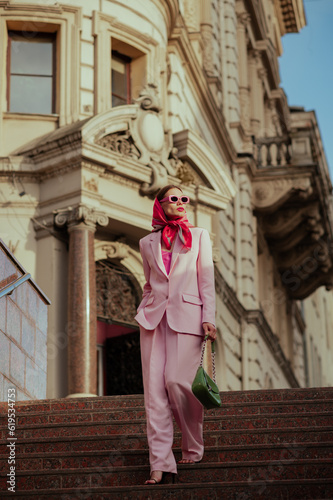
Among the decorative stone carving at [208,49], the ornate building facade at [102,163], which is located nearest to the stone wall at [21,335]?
the ornate building facade at [102,163]

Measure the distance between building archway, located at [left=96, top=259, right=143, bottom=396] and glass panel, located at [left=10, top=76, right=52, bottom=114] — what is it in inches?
113

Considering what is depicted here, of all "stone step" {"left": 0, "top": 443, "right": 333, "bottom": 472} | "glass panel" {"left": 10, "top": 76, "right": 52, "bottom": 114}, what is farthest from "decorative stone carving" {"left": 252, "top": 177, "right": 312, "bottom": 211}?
"stone step" {"left": 0, "top": 443, "right": 333, "bottom": 472}

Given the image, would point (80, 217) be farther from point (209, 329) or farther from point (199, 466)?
point (199, 466)

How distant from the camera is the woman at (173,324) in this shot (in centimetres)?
741

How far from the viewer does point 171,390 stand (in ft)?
24.4

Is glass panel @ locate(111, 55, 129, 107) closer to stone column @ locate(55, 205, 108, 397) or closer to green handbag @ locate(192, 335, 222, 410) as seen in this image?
stone column @ locate(55, 205, 108, 397)

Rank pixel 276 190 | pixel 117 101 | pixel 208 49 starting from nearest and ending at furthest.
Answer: pixel 117 101 → pixel 208 49 → pixel 276 190

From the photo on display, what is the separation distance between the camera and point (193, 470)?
7.36 meters

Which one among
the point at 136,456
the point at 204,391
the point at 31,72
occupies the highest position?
the point at 31,72

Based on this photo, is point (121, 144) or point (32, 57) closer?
point (121, 144)

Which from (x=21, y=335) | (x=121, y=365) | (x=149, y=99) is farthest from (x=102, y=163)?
(x=21, y=335)

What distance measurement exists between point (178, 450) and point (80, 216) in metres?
9.18

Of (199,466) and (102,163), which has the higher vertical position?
(102,163)

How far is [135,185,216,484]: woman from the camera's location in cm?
741
